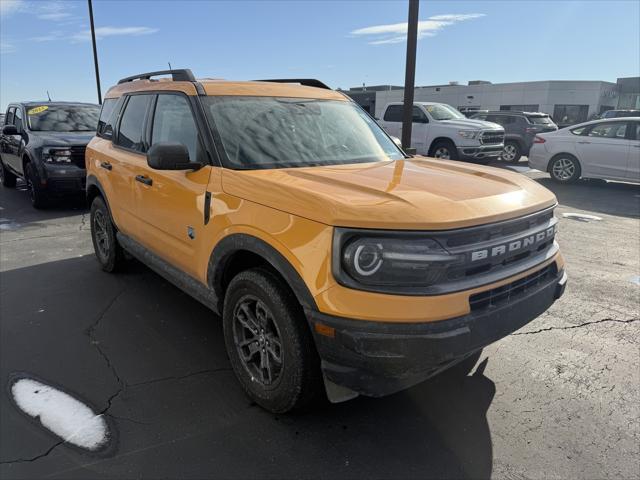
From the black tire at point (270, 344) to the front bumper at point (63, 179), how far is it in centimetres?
642

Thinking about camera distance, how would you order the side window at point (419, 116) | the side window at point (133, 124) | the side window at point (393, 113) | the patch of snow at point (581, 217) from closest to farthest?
the side window at point (133, 124), the patch of snow at point (581, 217), the side window at point (419, 116), the side window at point (393, 113)

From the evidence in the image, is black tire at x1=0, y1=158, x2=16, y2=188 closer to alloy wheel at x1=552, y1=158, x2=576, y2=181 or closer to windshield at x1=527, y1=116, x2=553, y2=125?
alloy wheel at x1=552, y1=158, x2=576, y2=181

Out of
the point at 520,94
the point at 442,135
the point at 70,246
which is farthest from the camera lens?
the point at 520,94

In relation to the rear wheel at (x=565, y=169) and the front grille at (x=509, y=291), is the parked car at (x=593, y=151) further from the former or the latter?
the front grille at (x=509, y=291)

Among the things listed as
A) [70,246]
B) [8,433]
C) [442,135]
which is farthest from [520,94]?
[8,433]

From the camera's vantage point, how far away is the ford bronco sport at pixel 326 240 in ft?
7.24

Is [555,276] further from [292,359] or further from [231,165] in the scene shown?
[231,165]

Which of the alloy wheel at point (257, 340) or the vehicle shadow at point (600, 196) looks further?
the vehicle shadow at point (600, 196)

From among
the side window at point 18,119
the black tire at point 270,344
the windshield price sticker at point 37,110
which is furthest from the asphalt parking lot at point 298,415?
the side window at point 18,119

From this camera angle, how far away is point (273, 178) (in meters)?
2.75

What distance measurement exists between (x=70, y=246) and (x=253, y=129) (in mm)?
4334

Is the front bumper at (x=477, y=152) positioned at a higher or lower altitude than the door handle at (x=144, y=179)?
lower

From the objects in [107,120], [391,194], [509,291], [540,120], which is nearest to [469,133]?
[540,120]

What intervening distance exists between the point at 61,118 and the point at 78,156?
5.23ft
